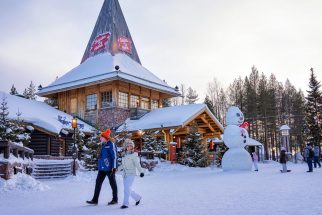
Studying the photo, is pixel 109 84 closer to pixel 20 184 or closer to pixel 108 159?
pixel 20 184

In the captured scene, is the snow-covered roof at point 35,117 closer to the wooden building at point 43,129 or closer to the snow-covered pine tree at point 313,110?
the wooden building at point 43,129

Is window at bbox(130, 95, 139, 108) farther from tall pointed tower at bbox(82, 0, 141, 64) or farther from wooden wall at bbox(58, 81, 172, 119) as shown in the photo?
tall pointed tower at bbox(82, 0, 141, 64)

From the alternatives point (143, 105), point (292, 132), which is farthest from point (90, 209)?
point (292, 132)

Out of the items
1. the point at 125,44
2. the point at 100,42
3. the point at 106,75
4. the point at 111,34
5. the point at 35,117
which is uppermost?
the point at 111,34

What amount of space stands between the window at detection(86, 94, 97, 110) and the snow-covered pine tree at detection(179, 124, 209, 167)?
9238 mm

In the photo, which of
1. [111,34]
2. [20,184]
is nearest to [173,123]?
[111,34]

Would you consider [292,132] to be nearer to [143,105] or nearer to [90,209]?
[143,105]

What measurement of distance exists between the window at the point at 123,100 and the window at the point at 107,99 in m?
0.82

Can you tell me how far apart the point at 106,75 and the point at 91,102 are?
3.77 meters

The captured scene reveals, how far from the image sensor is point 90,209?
6.61 m

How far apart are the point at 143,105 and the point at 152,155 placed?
9.13 meters

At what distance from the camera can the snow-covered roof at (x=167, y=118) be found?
23.6m

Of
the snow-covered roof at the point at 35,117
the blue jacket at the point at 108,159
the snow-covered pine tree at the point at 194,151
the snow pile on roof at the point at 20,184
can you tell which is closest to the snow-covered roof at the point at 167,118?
the snow-covered pine tree at the point at 194,151

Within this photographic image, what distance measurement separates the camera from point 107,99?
2828 cm
